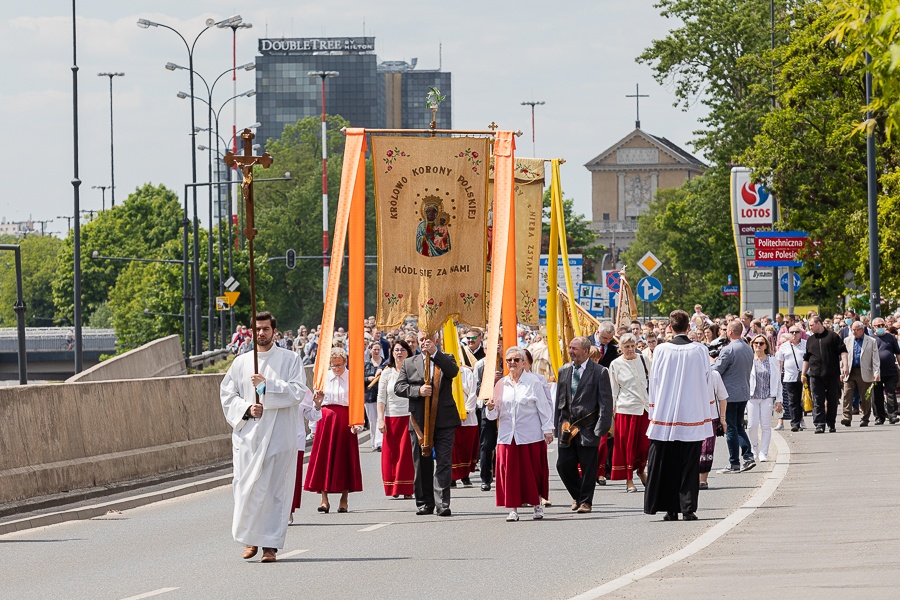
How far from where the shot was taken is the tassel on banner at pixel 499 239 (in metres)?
16.0

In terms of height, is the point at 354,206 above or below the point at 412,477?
above

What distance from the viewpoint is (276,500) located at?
507 inches

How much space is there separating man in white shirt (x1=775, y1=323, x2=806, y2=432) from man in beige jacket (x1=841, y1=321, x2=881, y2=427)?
88 centimetres

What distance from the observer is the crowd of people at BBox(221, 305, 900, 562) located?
1307cm

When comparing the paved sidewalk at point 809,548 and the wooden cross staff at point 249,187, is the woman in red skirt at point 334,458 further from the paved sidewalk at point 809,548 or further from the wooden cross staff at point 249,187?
the paved sidewalk at point 809,548

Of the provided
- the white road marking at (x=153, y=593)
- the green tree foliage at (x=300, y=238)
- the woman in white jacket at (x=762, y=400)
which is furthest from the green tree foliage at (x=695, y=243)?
the white road marking at (x=153, y=593)

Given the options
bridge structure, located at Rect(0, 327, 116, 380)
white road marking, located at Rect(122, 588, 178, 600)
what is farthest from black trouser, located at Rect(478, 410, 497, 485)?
bridge structure, located at Rect(0, 327, 116, 380)

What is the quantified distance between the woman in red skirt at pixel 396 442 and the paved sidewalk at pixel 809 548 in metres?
3.65

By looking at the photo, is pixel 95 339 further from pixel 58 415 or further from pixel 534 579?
pixel 534 579

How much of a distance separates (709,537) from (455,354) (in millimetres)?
5831

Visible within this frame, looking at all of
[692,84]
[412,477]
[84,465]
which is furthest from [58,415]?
[692,84]

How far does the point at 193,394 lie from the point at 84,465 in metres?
4.00

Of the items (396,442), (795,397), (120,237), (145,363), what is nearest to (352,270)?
(396,442)

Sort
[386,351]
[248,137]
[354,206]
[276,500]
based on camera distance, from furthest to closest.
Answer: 1. [386,351]
2. [354,206]
3. [248,137]
4. [276,500]
